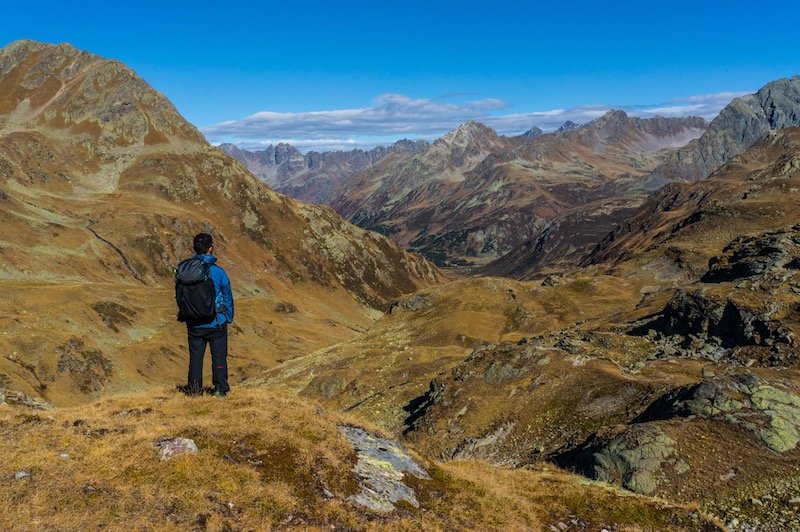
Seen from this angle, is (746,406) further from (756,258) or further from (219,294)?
→ (756,258)

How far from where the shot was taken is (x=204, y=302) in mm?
19516

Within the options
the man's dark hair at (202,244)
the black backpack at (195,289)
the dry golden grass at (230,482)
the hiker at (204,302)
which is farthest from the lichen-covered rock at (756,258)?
the black backpack at (195,289)

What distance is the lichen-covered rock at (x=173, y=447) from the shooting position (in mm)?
15812

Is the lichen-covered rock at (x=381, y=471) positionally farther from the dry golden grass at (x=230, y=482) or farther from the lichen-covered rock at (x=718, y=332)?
the lichen-covered rock at (x=718, y=332)

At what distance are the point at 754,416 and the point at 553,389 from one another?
1764 cm

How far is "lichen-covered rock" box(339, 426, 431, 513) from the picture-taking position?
16.7m

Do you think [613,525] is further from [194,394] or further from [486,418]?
[486,418]

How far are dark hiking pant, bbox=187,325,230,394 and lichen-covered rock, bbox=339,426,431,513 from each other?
524cm

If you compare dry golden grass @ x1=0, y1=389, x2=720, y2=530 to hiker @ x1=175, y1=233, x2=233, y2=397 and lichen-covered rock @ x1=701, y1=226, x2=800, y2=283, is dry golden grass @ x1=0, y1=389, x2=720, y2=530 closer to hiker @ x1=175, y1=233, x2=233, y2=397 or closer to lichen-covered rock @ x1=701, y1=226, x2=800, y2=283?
hiker @ x1=175, y1=233, x2=233, y2=397

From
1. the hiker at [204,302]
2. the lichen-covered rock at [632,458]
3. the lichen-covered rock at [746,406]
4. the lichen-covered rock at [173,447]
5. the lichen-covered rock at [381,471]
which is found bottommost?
the lichen-covered rock at [632,458]

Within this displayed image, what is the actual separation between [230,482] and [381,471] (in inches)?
225

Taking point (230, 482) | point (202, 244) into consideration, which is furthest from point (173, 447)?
point (202, 244)

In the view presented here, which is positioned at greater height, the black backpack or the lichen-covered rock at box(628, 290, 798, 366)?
the black backpack

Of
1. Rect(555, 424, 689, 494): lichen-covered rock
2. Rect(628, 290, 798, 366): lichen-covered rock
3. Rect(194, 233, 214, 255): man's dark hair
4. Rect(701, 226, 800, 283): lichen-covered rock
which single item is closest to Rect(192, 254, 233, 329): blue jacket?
Rect(194, 233, 214, 255): man's dark hair
